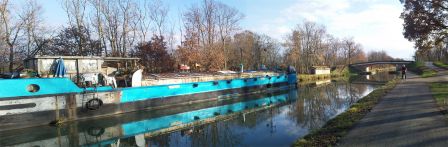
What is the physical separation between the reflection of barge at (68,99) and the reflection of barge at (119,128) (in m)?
0.50

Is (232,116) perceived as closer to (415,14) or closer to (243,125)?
(243,125)

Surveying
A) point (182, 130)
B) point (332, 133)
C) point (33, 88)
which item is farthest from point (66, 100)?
point (332, 133)

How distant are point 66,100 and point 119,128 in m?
3.40

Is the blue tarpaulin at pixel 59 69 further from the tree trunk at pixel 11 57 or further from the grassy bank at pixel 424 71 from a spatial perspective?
the grassy bank at pixel 424 71

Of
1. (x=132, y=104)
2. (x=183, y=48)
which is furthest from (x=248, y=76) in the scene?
(x=132, y=104)

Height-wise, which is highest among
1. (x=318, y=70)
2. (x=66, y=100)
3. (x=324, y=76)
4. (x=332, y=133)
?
(x=318, y=70)

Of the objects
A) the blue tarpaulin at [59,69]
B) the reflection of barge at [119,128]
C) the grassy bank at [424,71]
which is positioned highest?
the blue tarpaulin at [59,69]

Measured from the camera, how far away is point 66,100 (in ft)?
54.7

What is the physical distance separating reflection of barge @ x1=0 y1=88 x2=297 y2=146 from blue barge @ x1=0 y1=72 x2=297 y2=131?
46 centimetres

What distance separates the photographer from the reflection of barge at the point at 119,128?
13.3m

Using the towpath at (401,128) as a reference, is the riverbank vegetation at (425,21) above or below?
above

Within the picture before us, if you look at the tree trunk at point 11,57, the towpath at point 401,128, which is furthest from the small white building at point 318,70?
the towpath at point 401,128

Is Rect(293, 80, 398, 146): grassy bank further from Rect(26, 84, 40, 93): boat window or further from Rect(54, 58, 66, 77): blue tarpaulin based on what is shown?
Rect(54, 58, 66, 77): blue tarpaulin

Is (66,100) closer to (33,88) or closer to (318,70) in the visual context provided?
(33,88)
